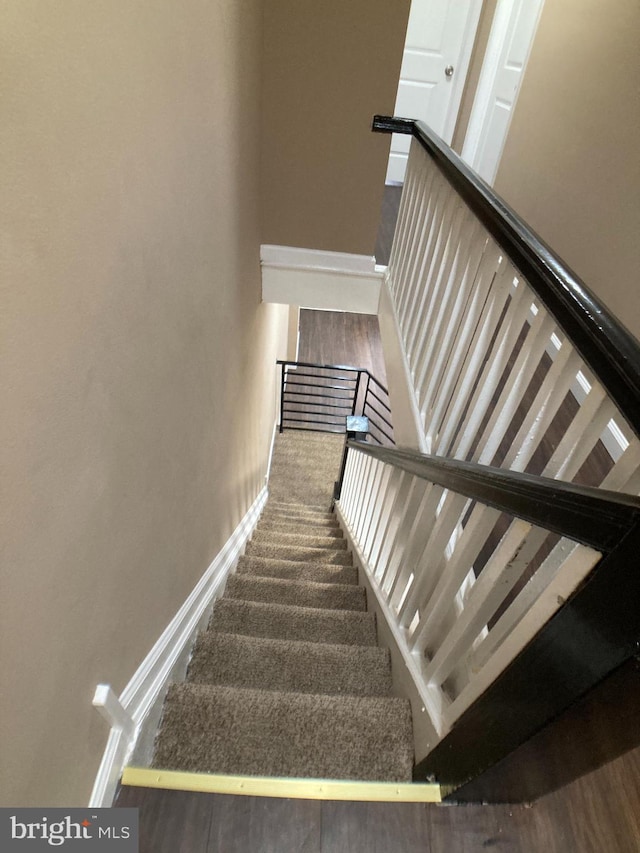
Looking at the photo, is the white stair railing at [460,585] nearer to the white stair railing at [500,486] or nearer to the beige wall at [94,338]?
the white stair railing at [500,486]

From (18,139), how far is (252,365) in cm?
253

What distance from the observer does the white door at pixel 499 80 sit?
332 cm

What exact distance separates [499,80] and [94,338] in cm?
422

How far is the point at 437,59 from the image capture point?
422 centimetres

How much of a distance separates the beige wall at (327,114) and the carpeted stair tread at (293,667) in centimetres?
227

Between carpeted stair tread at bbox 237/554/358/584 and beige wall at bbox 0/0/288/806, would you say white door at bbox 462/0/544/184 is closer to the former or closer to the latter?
beige wall at bbox 0/0/288/806

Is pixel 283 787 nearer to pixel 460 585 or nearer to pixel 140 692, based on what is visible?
pixel 140 692

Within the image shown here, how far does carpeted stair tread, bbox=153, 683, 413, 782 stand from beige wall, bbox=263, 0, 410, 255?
2.47m

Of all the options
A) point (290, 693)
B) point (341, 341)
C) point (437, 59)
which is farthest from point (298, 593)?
point (341, 341)

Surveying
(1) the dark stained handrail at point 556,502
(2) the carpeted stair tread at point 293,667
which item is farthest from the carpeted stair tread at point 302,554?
(1) the dark stained handrail at point 556,502

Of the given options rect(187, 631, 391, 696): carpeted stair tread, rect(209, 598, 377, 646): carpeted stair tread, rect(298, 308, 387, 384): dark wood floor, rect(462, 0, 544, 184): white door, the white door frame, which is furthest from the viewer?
rect(298, 308, 387, 384): dark wood floor

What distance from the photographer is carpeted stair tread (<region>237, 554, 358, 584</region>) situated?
8.43 feet

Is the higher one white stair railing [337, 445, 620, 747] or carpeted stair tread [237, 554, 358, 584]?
white stair railing [337, 445, 620, 747]

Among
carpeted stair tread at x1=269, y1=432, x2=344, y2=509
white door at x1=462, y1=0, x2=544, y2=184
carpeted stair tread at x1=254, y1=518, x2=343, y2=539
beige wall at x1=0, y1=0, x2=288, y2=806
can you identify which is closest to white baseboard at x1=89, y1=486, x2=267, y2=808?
beige wall at x1=0, y1=0, x2=288, y2=806
